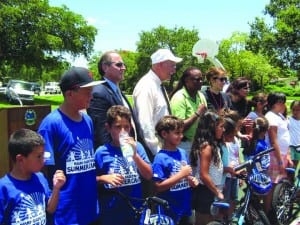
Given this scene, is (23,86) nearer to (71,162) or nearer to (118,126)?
(118,126)

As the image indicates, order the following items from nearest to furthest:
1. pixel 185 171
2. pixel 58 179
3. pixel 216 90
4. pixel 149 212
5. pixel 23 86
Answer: pixel 58 179, pixel 149 212, pixel 185 171, pixel 216 90, pixel 23 86

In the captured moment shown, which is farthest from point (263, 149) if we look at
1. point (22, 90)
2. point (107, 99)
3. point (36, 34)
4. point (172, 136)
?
point (36, 34)

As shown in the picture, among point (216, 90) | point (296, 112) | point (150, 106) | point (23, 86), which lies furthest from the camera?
point (23, 86)

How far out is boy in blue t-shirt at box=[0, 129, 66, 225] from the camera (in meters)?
2.84

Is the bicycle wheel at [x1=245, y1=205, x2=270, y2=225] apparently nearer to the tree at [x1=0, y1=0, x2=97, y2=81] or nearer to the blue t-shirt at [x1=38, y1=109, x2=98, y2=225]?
the blue t-shirt at [x1=38, y1=109, x2=98, y2=225]

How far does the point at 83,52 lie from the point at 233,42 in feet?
98.6

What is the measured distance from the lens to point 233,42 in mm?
74375

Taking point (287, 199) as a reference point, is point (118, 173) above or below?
above

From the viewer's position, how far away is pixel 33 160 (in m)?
2.96

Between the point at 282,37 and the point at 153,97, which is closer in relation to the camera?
the point at 153,97

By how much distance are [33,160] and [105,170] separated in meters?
0.88

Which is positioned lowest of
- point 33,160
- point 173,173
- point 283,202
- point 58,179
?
point 283,202

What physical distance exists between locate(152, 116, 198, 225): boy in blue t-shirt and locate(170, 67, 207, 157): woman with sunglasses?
964mm

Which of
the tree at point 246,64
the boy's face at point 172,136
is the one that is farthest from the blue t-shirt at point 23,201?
the tree at point 246,64
